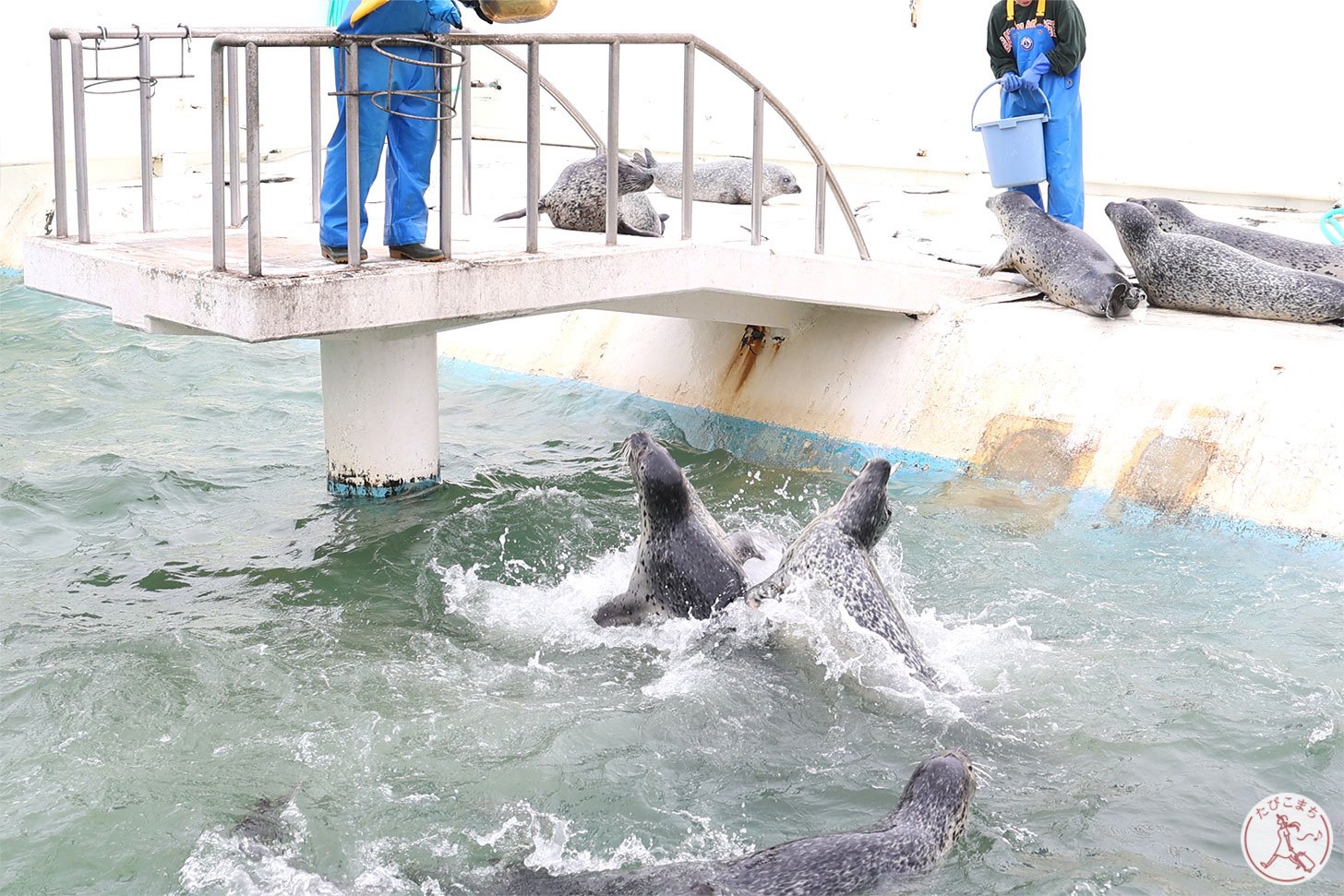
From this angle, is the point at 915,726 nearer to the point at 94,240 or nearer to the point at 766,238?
the point at 94,240

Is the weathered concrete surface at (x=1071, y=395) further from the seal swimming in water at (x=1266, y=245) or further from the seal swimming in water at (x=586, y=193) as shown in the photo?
the seal swimming in water at (x=586, y=193)

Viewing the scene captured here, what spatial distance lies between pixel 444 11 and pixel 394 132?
1.88 feet

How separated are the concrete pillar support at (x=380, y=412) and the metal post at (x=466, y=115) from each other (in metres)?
1.21

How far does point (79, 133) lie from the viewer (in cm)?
648

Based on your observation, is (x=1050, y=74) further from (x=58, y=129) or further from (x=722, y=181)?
(x=58, y=129)

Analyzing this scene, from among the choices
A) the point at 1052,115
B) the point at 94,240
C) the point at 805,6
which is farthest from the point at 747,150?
the point at 94,240

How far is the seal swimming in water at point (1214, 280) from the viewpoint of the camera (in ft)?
29.0

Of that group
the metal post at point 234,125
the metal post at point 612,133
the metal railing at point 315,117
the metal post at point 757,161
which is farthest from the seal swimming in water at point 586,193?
the metal post at point 612,133

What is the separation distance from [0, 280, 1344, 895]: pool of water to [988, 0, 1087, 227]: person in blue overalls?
258 cm

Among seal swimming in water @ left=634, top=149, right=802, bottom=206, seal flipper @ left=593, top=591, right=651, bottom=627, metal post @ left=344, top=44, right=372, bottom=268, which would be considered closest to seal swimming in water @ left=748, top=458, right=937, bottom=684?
seal flipper @ left=593, top=591, right=651, bottom=627

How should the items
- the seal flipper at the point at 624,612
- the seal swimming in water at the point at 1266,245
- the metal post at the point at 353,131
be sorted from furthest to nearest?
the seal swimming in water at the point at 1266,245, the seal flipper at the point at 624,612, the metal post at the point at 353,131

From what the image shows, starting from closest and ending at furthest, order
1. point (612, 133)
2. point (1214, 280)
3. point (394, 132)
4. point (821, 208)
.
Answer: point (394, 132)
point (612, 133)
point (821, 208)
point (1214, 280)

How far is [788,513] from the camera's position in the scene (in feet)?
26.5

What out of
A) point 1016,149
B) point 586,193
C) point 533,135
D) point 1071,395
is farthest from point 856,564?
point 1016,149
